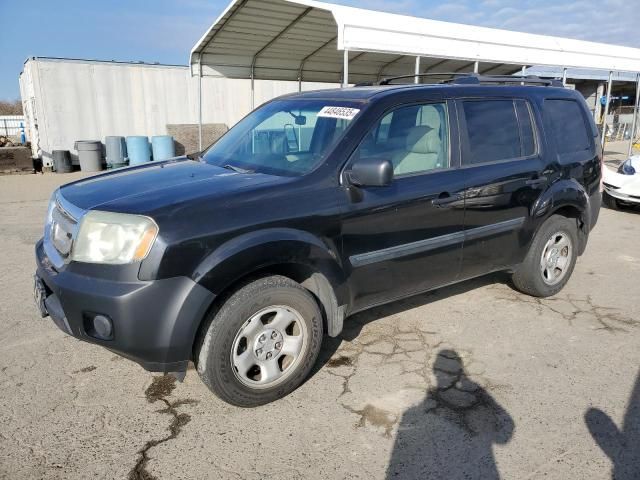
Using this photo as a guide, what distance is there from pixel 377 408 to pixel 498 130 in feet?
7.81

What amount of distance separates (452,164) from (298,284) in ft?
4.92

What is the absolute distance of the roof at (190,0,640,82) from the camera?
879 cm

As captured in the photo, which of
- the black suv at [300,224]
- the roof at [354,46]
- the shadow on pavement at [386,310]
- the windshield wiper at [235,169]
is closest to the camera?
the black suv at [300,224]

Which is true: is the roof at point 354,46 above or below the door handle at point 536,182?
above

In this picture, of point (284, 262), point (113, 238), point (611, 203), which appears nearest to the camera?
point (113, 238)

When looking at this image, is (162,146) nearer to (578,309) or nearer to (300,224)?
(578,309)

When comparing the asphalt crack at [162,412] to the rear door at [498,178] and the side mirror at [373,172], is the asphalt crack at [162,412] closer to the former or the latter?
the side mirror at [373,172]

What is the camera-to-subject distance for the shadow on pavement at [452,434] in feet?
8.06

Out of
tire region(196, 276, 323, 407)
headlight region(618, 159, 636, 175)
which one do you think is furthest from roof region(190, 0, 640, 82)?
tire region(196, 276, 323, 407)

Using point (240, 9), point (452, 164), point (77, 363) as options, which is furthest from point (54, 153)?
point (452, 164)

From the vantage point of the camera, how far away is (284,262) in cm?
290

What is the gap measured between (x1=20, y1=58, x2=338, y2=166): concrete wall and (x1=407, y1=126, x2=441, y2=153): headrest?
44.1 ft

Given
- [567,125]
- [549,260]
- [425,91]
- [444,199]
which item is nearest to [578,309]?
[549,260]

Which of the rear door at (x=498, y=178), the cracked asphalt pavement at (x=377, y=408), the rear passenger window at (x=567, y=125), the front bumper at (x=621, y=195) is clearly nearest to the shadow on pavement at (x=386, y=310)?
the cracked asphalt pavement at (x=377, y=408)
